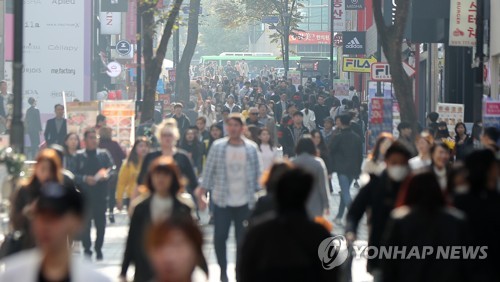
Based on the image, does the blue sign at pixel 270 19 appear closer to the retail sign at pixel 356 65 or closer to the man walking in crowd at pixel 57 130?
the retail sign at pixel 356 65

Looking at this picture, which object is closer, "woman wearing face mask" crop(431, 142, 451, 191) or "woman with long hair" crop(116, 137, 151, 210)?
"woman wearing face mask" crop(431, 142, 451, 191)

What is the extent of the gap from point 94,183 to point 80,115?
939 cm

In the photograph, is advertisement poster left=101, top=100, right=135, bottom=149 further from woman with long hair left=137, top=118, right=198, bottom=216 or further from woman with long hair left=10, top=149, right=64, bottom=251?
woman with long hair left=10, top=149, right=64, bottom=251

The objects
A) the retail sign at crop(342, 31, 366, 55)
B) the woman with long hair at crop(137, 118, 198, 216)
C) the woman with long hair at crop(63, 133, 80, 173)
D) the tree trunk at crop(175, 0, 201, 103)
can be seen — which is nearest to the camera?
the woman with long hair at crop(137, 118, 198, 216)

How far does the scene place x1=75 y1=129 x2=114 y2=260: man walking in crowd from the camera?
15.9 meters

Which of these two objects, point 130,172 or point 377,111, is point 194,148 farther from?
point 377,111

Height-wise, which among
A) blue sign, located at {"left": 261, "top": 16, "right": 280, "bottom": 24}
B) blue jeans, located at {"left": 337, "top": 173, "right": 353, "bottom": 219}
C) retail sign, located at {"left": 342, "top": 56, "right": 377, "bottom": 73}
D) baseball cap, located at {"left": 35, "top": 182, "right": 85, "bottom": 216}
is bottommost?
blue jeans, located at {"left": 337, "top": 173, "right": 353, "bottom": 219}

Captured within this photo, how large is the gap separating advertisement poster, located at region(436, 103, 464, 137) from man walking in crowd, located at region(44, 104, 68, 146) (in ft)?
23.3

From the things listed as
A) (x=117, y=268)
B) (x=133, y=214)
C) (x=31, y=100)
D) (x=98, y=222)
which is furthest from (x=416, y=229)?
(x=31, y=100)

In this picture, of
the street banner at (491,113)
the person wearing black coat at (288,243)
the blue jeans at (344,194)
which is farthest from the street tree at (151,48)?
the person wearing black coat at (288,243)

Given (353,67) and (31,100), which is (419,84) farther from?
(31,100)

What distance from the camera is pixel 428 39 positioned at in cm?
3500

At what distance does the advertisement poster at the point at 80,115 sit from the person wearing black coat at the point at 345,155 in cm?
585

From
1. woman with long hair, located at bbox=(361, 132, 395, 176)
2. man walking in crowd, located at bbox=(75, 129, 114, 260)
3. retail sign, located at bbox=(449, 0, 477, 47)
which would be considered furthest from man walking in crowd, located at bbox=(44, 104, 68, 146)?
woman with long hair, located at bbox=(361, 132, 395, 176)
